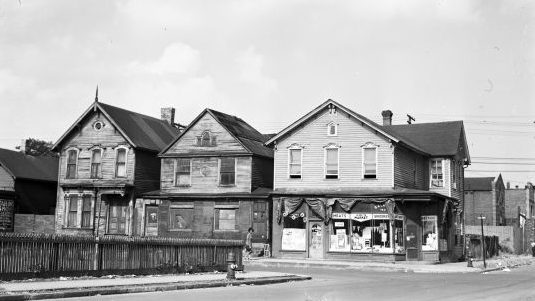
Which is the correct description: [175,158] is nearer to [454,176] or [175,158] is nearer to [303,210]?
[303,210]

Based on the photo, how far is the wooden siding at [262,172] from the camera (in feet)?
137

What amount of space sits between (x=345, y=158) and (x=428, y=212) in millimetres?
5748

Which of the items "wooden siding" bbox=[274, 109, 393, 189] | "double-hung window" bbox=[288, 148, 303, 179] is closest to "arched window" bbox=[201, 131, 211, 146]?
"wooden siding" bbox=[274, 109, 393, 189]

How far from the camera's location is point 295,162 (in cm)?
3981

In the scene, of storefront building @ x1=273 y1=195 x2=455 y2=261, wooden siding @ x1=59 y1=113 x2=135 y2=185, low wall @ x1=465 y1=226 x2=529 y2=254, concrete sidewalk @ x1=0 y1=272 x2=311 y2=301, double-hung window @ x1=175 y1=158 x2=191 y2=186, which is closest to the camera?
concrete sidewalk @ x1=0 y1=272 x2=311 y2=301

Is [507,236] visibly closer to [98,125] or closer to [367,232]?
[367,232]

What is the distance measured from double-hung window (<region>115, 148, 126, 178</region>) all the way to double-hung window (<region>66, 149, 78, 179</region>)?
347 centimetres

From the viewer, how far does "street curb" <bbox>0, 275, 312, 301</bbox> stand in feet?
49.0

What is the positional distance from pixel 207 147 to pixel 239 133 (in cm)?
234

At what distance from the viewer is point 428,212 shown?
37.5 meters

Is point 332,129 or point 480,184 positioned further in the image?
point 480,184

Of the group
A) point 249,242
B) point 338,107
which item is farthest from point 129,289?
point 338,107

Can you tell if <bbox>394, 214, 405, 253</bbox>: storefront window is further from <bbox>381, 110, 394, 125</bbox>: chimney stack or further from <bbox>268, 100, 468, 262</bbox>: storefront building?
<bbox>381, 110, 394, 125</bbox>: chimney stack

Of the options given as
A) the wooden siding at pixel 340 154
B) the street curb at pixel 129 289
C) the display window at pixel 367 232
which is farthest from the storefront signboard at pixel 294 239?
the street curb at pixel 129 289
